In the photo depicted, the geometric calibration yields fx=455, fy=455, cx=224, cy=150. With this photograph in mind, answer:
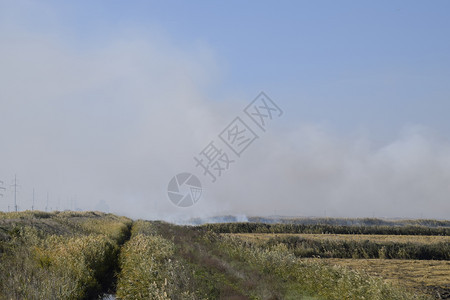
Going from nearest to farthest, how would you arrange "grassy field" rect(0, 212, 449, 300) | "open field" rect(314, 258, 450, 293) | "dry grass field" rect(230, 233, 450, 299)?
1. "grassy field" rect(0, 212, 449, 300)
2. "dry grass field" rect(230, 233, 450, 299)
3. "open field" rect(314, 258, 450, 293)

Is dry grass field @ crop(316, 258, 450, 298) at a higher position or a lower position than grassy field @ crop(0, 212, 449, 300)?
lower

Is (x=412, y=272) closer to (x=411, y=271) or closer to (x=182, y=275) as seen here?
(x=411, y=271)

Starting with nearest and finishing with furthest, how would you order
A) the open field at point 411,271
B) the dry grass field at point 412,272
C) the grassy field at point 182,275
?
the grassy field at point 182,275, the dry grass field at point 412,272, the open field at point 411,271

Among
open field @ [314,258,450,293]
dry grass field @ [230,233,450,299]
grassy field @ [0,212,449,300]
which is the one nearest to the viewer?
grassy field @ [0,212,449,300]

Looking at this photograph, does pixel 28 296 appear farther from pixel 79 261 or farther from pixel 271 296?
pixel 271 296

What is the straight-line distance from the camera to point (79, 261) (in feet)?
54.2

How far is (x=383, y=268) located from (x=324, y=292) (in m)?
9.67

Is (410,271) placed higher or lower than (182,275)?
lower

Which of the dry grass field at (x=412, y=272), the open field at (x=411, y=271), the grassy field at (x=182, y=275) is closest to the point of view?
the grassy field at (x=182, y=275)

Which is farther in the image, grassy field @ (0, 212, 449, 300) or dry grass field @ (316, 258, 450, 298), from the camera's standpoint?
dry grass field @ (316, 258, 450, 298)

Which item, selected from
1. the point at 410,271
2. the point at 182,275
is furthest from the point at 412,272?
the point at 182,275

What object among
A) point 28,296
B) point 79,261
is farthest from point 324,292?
point 28,296

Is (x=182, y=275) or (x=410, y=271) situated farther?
(x=410, y=271)

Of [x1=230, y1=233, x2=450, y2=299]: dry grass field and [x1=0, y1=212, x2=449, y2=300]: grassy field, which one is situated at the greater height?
[x1=0, y1=212, x2=449, y2=300]: grassy field
